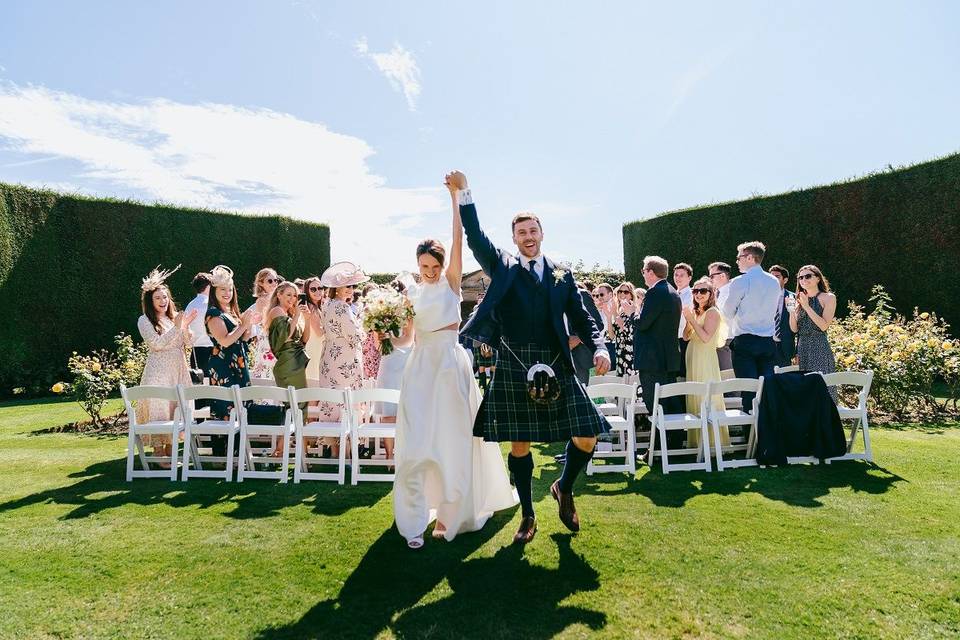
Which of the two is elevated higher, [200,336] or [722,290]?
[722,290]

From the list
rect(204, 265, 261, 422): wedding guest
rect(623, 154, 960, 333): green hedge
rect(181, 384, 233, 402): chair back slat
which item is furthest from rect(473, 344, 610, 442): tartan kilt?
rect(623, 154, 960, 333): green hedge

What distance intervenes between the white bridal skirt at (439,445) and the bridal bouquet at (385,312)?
108 centimetres

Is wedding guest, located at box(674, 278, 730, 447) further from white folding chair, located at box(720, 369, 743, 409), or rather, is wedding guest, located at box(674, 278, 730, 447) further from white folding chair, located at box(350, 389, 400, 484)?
white folding chair, located at box(350, 389, 400, 484)

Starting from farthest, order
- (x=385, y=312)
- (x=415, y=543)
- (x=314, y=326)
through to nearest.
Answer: (x=314, y=326) → (x=385, y=312) → (x=415, y=543)

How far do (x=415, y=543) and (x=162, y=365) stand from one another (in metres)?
4.25

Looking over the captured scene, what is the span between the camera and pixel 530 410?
3.72 metres

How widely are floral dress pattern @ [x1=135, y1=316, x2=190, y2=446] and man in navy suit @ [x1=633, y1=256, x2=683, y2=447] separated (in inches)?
194


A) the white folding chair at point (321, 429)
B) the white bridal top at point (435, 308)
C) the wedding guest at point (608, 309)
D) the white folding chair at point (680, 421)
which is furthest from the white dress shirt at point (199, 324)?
the white folding chair at point (680, 421)

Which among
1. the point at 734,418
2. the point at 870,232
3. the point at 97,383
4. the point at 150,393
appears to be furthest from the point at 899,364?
the point at 97,383

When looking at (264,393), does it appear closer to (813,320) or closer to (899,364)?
(813,320)

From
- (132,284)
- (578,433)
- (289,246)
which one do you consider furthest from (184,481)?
(289,246)

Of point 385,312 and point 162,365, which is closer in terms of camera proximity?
point 385,312

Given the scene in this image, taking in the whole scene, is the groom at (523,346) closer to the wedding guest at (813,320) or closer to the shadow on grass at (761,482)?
the shadow on grass at (761,482)

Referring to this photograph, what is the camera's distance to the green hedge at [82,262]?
13031 mm
